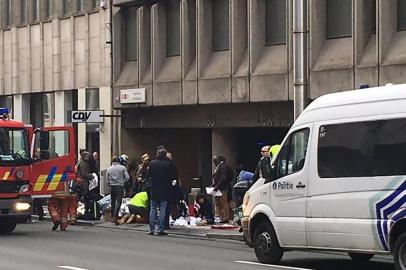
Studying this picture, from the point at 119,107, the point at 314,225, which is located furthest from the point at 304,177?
the point at 119,107

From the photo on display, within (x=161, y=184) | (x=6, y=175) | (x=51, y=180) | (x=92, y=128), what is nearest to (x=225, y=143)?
(x=92, y=128)

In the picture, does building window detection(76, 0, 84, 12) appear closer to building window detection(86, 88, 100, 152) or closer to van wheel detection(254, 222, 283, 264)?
building window detection(86, 88, 100, 152)

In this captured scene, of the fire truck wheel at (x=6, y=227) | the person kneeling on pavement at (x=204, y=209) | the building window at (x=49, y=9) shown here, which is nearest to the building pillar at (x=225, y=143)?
the person kneeling on pavement at (x=204, y=209)

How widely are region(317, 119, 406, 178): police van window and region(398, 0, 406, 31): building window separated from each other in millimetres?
9339

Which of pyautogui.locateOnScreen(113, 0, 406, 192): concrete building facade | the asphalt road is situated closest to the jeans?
the asphalt road

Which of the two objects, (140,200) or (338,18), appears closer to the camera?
(140,200)

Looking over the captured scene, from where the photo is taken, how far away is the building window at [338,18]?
75.5 feet

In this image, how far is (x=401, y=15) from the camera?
2178cm

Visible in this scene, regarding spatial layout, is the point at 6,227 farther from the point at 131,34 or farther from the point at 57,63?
the point at 57,63

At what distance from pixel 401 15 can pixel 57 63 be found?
15.9 meters

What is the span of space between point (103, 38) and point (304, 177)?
19.2 m

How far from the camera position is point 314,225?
1319cm

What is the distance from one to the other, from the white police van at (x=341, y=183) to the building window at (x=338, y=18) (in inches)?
379

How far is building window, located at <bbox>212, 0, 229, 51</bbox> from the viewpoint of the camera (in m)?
26.8
